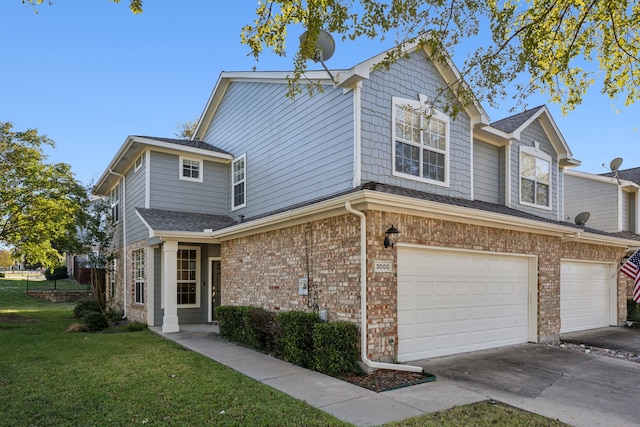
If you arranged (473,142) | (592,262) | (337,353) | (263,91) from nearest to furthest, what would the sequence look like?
1. (337,353)
2. (473,142)
3. (263,91)
4. (592,262)

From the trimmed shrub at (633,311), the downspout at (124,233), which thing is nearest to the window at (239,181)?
the downspout at (124,233)

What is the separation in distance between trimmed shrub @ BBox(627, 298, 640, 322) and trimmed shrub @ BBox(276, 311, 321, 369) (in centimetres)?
1296

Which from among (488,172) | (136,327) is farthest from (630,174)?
(136,327)

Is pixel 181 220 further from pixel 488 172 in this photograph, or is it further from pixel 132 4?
pixel 488 172

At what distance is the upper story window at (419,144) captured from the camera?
377 inches

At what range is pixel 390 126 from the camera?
9.42m

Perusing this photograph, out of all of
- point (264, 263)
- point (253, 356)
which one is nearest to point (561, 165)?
point (264, 263)

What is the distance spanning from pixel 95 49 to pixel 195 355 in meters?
10.2

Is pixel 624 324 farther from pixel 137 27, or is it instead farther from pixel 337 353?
pixel 137 27

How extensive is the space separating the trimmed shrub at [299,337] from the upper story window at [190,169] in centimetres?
779

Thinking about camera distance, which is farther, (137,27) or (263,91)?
(263,91)

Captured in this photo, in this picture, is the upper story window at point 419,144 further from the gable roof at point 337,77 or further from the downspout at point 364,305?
the downspout at point 364,305

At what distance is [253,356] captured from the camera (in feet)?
29.6

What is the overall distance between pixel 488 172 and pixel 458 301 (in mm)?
4785
